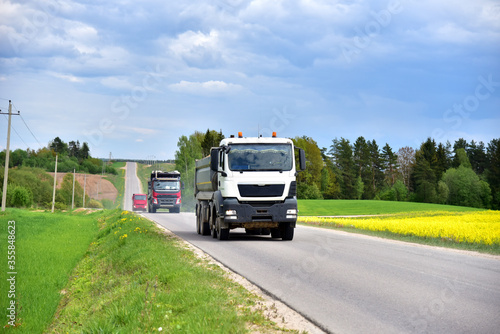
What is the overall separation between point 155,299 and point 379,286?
3.81 m

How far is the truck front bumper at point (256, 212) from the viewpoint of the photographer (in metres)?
16.2

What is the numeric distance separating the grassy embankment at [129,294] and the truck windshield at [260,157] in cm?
342

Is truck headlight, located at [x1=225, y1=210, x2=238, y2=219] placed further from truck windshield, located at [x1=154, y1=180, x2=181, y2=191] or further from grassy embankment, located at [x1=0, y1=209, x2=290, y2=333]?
truck windshield, located at [x1=154, y1=180, x2=181, y2=191]

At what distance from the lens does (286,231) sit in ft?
57.4

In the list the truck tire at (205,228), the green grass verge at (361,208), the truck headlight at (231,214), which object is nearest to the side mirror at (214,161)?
the truck headlight at (231,214)

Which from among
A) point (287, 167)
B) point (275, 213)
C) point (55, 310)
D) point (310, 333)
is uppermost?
point (287, 167)

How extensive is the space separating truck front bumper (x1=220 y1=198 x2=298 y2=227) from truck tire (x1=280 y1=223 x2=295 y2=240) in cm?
86

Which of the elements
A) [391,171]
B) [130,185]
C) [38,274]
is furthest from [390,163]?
[38,274]

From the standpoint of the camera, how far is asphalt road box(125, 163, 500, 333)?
19.8 feet

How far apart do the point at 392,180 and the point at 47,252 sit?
113975 mm

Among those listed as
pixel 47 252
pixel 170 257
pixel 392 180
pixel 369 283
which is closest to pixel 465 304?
pixel 369 283

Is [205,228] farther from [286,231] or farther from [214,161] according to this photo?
[214,161]

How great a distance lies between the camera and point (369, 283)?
865 centimetres

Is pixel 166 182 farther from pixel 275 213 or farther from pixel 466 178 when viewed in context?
pixel 466 178
